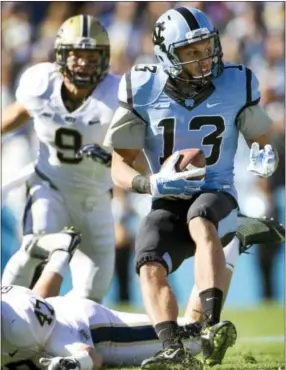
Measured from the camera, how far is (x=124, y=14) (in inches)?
425

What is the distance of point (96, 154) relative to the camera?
620cm

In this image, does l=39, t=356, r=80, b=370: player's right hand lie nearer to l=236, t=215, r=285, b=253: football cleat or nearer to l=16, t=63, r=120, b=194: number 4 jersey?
l=236, t=215, r=285, b=253: football cleat

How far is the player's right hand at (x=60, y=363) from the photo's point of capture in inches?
167

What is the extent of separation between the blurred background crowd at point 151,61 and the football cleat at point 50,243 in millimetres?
3650

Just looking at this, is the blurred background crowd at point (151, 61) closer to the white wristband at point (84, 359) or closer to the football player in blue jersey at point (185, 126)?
the football player in blue jersey at point (185, 126)

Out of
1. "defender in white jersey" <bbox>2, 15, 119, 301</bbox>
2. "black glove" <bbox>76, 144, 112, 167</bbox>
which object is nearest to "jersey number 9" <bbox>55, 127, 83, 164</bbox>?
"defender in white jersey" <bbox>2, 15, 119, 301</bbox>

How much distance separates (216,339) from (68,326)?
23.0 inches

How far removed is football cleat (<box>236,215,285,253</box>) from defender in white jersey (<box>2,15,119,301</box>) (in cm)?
117

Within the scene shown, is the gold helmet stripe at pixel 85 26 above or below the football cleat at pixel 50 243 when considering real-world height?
above

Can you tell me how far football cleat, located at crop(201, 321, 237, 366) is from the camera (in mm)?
4430

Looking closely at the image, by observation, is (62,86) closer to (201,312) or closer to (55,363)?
(201,312)

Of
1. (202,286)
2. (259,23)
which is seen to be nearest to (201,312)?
(202,286)

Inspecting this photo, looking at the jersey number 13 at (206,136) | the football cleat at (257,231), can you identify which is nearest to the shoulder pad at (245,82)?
the jersey number 13 at (206,136)

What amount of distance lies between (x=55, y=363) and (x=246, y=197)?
20.5 feet
